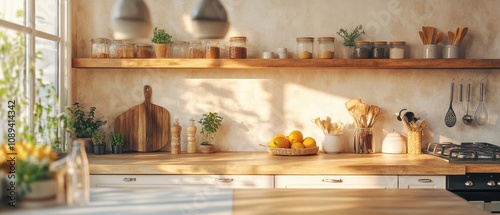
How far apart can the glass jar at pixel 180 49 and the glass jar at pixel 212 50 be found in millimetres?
181

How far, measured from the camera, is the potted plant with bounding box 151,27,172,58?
4.57 meters

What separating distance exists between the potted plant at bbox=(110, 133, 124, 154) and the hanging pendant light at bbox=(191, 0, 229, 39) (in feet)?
8.04

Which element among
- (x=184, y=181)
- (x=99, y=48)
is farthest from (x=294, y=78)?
(x=99, y=48)

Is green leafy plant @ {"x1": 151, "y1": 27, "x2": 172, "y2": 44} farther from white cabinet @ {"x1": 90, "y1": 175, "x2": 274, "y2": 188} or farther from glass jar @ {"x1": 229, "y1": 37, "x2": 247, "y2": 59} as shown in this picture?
white cabinet @ {"x1": 90, "y1": 175, "x2": 274, "y2": 188}

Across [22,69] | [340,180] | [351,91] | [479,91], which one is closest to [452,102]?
[479,91]

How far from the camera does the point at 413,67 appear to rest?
4.47m

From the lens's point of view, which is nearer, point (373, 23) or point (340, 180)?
point (340, 180)

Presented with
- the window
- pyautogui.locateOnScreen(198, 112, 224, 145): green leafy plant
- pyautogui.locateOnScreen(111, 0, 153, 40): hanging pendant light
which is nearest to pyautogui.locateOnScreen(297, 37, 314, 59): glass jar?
pyautogui.locateOnScreen(198, 112, 224, 145): green leafy plant

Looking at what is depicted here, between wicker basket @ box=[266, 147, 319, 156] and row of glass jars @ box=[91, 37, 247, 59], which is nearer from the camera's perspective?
wicker basket @ box=[266, 147, 319, 156]

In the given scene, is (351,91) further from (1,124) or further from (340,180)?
(1,124)

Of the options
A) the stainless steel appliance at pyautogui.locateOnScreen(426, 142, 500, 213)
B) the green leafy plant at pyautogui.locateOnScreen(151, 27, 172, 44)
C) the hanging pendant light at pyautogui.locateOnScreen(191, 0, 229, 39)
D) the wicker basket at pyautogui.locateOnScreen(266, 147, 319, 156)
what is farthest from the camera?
the green leafy plant at pyautogui.locateOnScreen(151, 27, 172, 44)

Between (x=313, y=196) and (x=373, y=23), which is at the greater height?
(x=373, y=23)

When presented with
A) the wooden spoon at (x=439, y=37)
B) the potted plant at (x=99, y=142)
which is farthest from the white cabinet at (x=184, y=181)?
the wooden spoon at (x=439, y=37)

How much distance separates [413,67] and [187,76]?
5.78 feet
